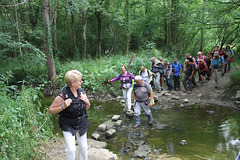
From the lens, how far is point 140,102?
7.06m

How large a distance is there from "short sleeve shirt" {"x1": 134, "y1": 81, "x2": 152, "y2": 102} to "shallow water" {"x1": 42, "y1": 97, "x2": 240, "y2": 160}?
1.17 metres

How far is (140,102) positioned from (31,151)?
4.29 meters

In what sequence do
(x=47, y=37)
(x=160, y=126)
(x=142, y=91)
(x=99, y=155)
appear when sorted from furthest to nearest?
1. (x=47, y=37)
2. (x=160, y=126)
3. (x=142, y=91)
4. (x=99, y=155)

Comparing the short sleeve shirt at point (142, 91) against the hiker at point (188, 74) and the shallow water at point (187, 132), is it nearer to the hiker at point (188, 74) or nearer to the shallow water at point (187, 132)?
the shallow water at point (187, 132)

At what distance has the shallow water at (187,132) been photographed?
518 cm

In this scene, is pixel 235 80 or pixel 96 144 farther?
pixel 235 80

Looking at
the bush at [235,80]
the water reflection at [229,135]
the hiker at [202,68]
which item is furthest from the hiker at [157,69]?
the water reflection at [229,135]

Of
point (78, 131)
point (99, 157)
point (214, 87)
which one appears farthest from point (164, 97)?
point (78, 131)

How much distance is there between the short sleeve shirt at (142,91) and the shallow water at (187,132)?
117cm

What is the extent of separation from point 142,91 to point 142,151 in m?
2.34

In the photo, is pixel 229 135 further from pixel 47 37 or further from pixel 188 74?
pixel 47 37

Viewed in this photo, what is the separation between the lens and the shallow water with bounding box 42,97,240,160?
518 centimetres

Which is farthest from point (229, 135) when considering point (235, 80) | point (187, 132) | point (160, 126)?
point (235, 80)

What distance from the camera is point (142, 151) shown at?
5.18 meters
